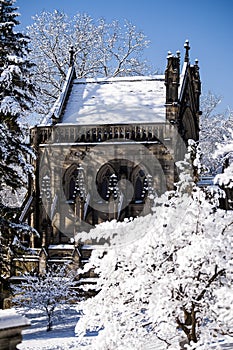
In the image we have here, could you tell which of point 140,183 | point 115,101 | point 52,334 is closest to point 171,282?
point 52,334

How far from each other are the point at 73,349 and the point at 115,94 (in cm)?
1860

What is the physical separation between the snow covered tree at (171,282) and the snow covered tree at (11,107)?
11.4 feet

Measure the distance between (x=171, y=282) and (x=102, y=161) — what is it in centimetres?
1931

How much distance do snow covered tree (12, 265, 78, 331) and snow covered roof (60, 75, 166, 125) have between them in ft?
31.3

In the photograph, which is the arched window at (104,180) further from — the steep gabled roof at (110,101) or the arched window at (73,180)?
the steep gabled roof at (110,101)

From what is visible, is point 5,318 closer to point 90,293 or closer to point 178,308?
point 178,308

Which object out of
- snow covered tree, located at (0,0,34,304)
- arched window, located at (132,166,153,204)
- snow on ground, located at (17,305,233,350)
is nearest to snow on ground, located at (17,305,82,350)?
snow on ground, located at (17,305,233,350)

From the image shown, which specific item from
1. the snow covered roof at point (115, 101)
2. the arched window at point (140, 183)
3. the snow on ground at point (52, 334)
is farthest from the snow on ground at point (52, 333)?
A: the snow covered roof at point (115, 101)

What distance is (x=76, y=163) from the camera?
29562 millimetres

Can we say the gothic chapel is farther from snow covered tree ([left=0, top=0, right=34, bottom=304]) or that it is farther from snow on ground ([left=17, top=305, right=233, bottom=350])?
snow covered tree ([left=0, top=0, right=34, bottom=304])

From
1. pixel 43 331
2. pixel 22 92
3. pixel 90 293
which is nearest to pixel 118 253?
pixel 22 92

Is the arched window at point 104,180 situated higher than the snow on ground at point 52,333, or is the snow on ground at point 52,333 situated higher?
the arched window at point 104,180

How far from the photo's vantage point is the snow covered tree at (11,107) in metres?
14.1

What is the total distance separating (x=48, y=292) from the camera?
21.4m
